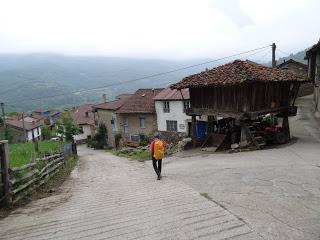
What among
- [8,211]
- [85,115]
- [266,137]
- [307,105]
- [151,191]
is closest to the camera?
[8,211]

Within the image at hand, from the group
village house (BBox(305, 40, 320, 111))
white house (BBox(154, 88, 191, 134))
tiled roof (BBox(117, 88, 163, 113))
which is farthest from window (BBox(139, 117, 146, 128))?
village house (BBox(305, 40, 320, 111))

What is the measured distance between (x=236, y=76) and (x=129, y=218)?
1288 centimetres

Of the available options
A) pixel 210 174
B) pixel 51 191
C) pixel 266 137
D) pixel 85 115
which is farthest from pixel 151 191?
pixel 85 115

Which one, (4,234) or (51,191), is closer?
(4,234)

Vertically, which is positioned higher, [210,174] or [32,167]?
[32,167]

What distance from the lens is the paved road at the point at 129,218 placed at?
6215mm

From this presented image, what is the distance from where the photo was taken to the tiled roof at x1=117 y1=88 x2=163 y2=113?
43.5 meters

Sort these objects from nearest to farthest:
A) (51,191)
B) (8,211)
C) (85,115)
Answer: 1. (8,211)
2. (51,191)
3. (85,115)

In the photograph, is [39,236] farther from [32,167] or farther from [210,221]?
[32,167]

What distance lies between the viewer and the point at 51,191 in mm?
11930

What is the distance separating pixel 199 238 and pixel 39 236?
9.13ft

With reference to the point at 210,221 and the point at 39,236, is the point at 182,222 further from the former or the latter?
the point at 39,236

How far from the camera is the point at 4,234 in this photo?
6.89 m

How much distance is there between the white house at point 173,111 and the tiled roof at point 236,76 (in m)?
16.1
